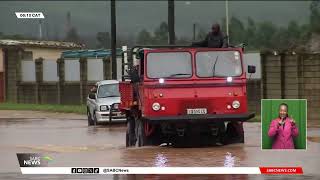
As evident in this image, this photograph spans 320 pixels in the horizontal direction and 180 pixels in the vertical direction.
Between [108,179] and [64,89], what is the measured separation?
6.77 meters

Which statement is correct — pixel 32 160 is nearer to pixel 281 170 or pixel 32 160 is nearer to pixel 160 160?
pixel 160 160

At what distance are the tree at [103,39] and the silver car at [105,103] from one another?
11.9 meters

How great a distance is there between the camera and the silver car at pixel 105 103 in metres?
22.1

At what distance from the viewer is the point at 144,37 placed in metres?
8.52

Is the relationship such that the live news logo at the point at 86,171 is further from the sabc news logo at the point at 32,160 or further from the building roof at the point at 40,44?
the building roof at the point at 40,44

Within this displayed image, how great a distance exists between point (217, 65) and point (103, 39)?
4.34 metres

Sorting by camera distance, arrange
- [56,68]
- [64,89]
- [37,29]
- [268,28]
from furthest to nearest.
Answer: [64,89]
[56,68]
[37,29]
[268,28]

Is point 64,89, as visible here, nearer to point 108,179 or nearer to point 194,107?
point 194,107

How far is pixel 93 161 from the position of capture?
35.3 feet

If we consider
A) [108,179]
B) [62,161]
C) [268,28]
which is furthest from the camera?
[62,161]

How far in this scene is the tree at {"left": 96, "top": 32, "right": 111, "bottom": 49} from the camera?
8.78m

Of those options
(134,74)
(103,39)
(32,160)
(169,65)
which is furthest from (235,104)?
(32,160)

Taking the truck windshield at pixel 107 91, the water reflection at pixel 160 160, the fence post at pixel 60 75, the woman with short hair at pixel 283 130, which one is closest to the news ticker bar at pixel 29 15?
the water reflection at pixel 160 160

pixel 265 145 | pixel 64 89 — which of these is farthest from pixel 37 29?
pixel 64 89
